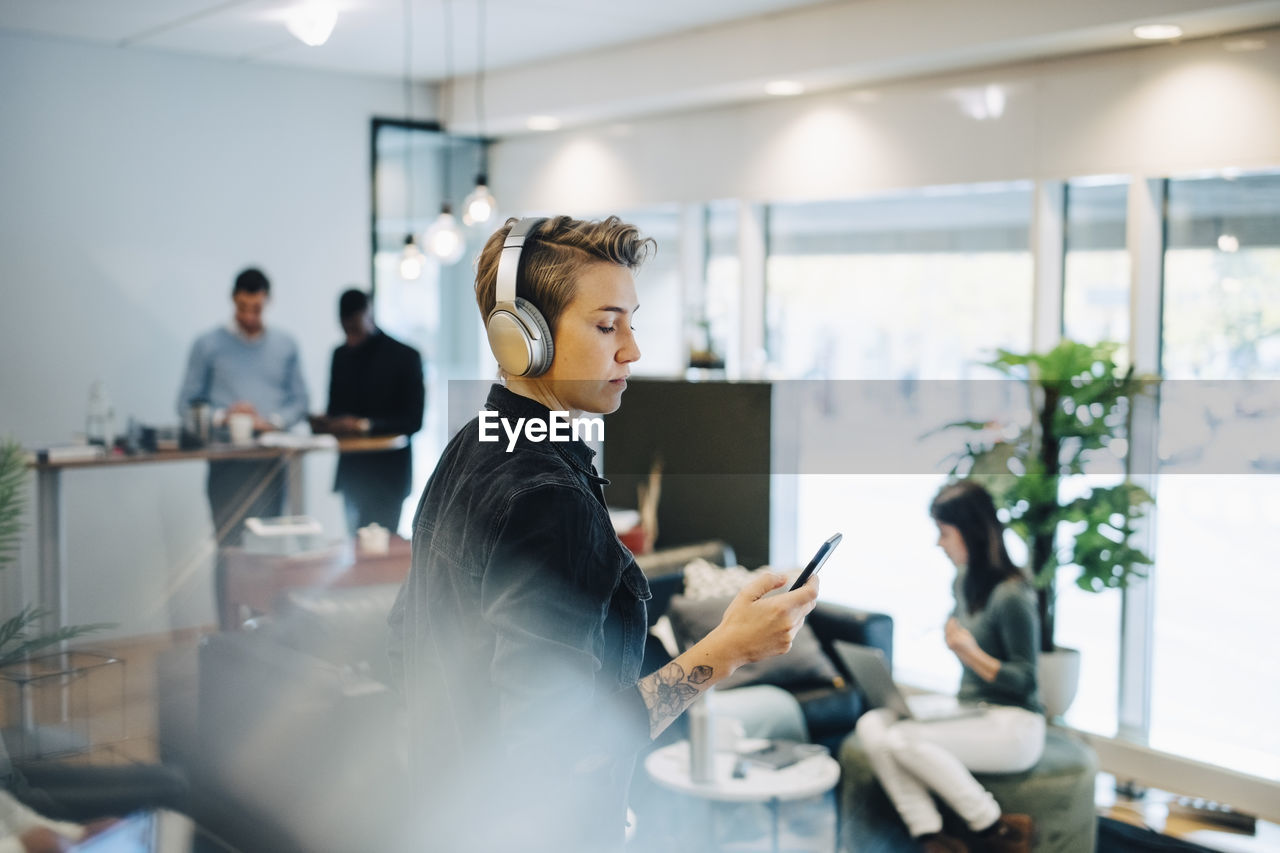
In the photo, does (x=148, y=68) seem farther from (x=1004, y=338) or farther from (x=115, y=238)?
(x=1004, y=338)

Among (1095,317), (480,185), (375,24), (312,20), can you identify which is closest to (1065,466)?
(1095,317)

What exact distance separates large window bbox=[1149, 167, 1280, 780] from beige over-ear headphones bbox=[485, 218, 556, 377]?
132 inches

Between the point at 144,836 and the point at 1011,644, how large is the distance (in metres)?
2.16

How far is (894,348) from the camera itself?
4980 millimetres

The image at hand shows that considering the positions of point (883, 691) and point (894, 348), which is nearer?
point (883, 691)

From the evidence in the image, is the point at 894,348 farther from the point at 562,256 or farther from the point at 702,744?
the point at 562,256

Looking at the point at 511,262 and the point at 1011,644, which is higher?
the point at 511,262

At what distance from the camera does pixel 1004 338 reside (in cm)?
461

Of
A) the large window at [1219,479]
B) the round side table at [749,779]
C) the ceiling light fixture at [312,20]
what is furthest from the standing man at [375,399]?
the large window at [1219,479]

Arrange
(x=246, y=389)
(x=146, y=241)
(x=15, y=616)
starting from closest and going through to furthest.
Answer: (x=15, y=616) → (x=246, y=389) → (x=146, y=241)

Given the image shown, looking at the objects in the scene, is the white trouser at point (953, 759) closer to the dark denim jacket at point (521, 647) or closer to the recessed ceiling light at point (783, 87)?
the dark denim jacket at point (521, 647)

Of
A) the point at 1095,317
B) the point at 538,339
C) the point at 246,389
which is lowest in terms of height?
the point at 246,389

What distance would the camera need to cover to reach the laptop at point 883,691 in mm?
3217

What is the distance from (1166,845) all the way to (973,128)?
2599 millimetres
